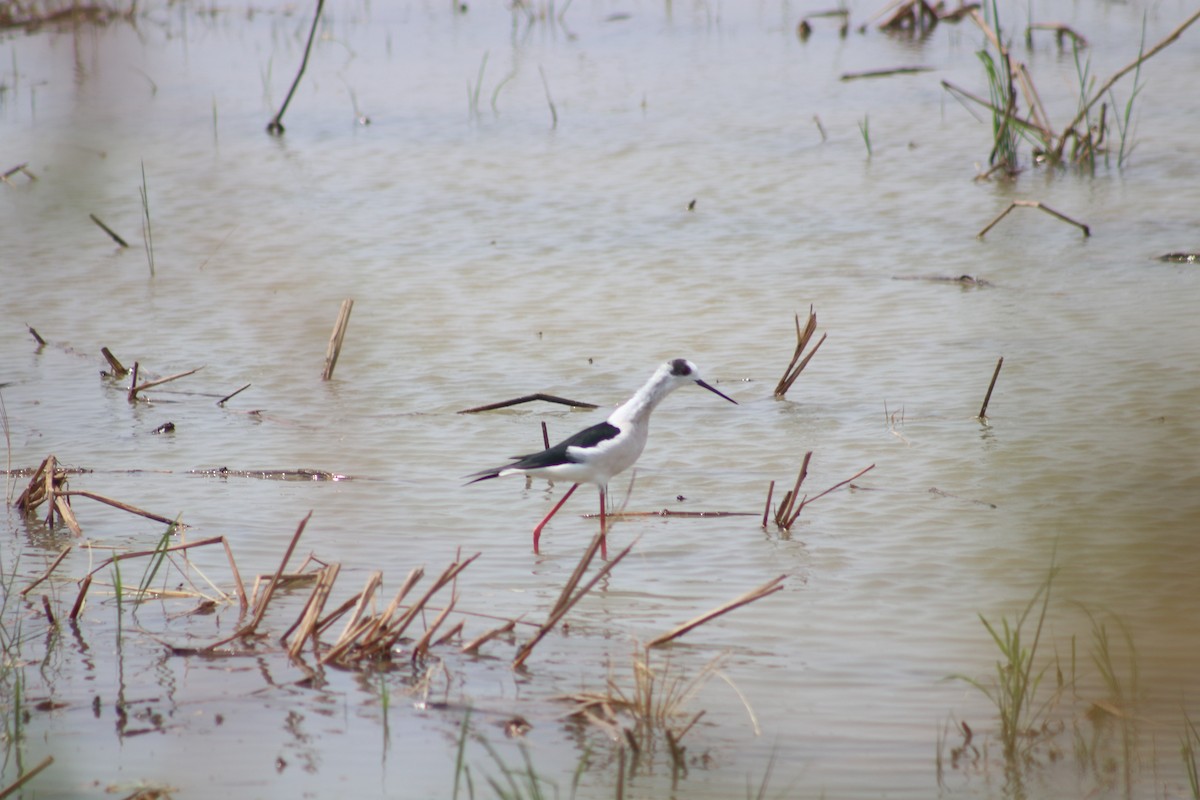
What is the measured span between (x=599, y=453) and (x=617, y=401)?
181 centimetres

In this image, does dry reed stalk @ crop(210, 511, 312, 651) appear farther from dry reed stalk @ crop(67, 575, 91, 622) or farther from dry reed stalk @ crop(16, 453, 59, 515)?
dry reed stalk @ crop(16, 453, 59, 515)

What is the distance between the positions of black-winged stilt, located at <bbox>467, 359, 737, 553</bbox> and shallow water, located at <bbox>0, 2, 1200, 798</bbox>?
Result: 0.82 feet

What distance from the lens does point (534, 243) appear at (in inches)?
387

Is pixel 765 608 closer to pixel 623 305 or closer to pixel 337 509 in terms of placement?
pixel 337 509

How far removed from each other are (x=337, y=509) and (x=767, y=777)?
2603mm

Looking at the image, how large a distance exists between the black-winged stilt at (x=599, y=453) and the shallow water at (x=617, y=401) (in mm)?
249

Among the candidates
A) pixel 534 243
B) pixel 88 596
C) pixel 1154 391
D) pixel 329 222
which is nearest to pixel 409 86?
pixel 329 222

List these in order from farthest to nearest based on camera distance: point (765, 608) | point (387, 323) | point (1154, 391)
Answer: point (387, 323) → point (1154, 391) → point (765, 608)

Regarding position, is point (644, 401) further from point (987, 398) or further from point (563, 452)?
point (987, 398)

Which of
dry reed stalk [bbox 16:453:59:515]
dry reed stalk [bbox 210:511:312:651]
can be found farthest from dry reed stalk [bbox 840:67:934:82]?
dry reed stalk [bbox 210:511:312:651]

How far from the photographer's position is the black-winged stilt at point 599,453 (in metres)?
4.93

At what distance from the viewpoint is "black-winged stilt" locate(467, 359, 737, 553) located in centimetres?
493

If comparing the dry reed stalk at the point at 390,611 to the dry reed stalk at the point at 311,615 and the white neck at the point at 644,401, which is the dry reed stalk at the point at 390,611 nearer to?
the dry reed stalk at the point at 311,615

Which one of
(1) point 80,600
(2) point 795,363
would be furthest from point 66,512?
(2) point 795,363
